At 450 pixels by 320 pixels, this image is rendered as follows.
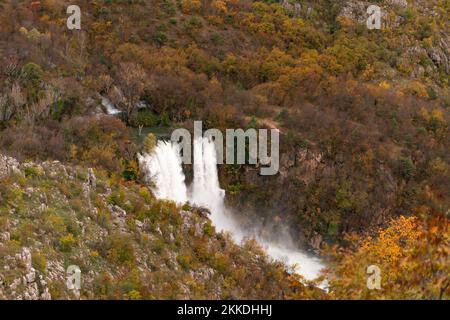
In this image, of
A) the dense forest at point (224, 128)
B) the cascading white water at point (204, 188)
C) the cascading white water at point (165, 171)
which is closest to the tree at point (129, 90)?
the dense forest at point (224, 128)

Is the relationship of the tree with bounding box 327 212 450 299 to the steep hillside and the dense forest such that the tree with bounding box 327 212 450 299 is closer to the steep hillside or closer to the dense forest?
the dense forest

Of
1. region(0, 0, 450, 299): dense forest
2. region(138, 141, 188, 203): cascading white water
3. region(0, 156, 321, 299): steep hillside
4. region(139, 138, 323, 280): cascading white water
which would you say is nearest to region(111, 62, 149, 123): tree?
region(0, 0, 450, 299): dense forest

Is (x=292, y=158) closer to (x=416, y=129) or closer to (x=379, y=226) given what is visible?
(x=379, y=226)

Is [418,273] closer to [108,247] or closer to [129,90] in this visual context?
[108,247]

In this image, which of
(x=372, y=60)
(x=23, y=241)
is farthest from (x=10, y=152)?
(x=372, y=60)

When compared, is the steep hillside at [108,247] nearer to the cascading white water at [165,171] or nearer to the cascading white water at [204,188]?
the cascading white water at [165,171]

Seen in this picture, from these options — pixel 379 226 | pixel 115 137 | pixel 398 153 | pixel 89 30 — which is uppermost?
pixel 89 30
